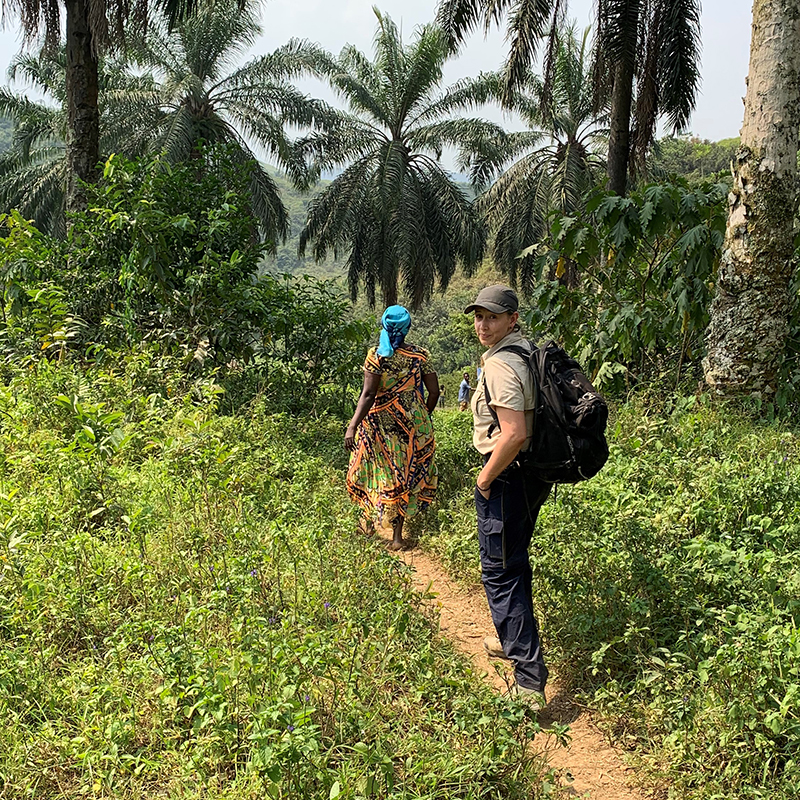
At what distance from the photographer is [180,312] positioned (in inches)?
281

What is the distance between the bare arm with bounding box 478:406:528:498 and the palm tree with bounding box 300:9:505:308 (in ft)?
49.5

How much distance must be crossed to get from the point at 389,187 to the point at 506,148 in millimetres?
4329

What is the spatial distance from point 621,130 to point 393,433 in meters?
6.88

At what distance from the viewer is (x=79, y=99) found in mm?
8438

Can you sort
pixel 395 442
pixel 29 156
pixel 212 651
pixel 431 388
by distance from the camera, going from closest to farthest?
pixel 212 651, pixel 395 442, pixel 431 388, pixel 29 156

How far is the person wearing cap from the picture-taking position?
10.00 feet

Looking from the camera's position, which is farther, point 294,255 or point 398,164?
point 294,255

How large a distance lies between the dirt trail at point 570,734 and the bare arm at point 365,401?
135cm

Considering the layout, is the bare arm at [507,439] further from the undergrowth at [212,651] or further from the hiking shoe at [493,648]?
the hiking shoe at [493,648]

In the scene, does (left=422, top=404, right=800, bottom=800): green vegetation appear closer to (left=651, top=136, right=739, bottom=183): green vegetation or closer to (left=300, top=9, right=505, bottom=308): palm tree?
(left=300, top=9, right=505, bottom=308): palm tree

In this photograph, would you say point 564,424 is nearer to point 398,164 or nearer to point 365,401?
point 365,401

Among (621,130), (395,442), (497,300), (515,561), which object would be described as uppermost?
(621,130)

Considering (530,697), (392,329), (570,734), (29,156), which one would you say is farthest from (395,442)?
(29,156)

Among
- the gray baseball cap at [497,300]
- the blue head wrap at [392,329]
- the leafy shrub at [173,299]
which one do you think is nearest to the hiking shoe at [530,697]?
the gray baseball cap at [497,300]
